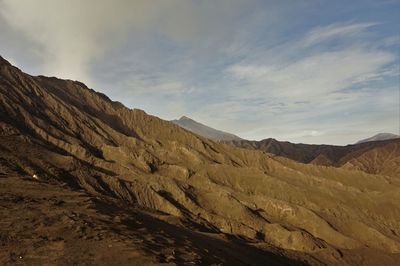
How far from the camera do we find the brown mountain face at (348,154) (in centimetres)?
11300

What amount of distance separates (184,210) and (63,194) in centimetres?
2141

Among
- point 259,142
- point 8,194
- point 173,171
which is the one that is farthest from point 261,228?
point 259,142

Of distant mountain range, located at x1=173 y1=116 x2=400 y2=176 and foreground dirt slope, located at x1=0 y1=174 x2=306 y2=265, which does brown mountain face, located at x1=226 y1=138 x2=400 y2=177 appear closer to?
distant mountain range, located at x1=173 y1=116 x2=400 y2=176

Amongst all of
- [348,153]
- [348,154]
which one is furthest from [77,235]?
[348,153]

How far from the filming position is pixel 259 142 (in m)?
158

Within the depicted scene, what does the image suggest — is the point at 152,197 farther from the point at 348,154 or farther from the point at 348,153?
the point at 348,153

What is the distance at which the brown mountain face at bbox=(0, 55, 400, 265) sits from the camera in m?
18.4

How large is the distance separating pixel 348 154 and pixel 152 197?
102198 mm

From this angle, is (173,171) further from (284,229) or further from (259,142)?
(259,142)

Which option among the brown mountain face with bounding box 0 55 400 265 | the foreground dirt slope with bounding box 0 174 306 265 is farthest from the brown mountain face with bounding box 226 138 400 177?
the foreground dirt slope with bounding box 0 174 306 265

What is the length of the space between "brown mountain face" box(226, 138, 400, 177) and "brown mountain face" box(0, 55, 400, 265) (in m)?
41.3

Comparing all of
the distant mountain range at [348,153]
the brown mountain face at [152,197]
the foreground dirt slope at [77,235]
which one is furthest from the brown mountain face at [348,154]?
the foreground dirt slope at [77,235]

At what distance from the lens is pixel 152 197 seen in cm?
4488

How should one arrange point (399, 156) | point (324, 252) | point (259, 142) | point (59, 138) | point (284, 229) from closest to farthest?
point (324, 252), point (284, 229), point (59, 138), point (399, 156), point (259, 142)
